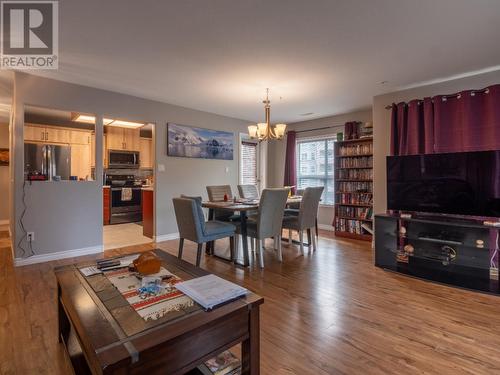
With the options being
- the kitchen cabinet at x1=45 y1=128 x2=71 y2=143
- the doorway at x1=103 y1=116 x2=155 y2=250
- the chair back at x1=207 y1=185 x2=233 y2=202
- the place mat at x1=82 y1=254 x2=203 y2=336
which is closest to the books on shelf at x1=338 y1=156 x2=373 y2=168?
the chair back at x1=207 y1=185 x2=233 y2=202

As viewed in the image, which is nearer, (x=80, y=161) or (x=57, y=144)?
(x=57, y=144)

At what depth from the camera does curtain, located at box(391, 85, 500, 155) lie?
10.2 ft

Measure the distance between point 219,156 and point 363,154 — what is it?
9.09 feet

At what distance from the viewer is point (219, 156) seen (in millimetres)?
5496

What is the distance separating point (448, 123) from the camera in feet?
11.2

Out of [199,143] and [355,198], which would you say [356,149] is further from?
[199,143]

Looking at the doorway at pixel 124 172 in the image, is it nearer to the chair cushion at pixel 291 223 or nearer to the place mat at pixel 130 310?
the chair cushion at pixel 291 223

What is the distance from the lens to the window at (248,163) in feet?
21.0

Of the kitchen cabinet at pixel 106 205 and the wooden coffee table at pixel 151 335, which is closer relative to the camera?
the wooden coffee table at pixel 151 335

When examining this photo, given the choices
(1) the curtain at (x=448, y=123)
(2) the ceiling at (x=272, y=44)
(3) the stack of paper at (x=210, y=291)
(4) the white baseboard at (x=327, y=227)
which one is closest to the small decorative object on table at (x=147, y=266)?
(3) the stack of paper at (x=210, y=291)

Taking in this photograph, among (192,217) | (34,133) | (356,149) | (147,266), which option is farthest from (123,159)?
(147,266)

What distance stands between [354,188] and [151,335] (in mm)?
4651

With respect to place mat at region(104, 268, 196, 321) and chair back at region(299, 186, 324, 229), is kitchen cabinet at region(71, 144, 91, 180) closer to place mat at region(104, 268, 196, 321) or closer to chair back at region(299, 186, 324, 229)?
chair back at region(299, 186, 324, 229)

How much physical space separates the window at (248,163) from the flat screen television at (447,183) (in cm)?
352
